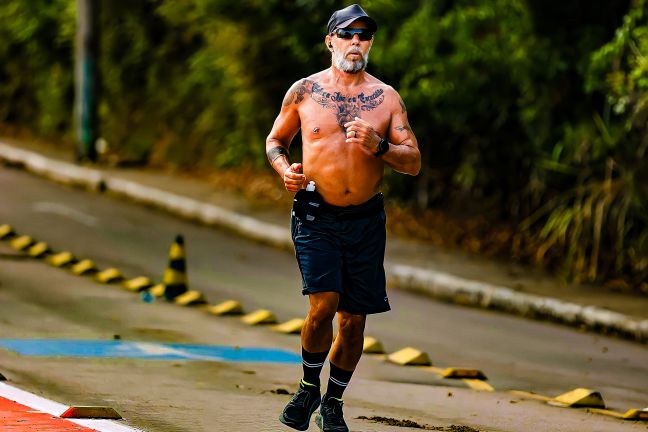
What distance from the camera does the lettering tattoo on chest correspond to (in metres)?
7.89

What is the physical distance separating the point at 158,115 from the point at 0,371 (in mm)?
15678

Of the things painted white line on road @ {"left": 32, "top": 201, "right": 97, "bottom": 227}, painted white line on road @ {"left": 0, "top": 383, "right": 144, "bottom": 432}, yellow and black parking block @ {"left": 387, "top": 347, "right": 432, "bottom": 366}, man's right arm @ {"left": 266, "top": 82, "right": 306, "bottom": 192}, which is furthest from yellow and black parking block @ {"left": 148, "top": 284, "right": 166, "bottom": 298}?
man's right arm @ {"left": 266, "top": 82, "right": 306, "bottom": 192}

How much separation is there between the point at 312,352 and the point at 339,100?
1.27 metres

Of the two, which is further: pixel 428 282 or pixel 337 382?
pixel 428 282

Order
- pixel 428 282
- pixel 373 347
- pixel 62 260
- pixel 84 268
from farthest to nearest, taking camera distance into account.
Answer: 1. pixel 428 282
2. pixel 62 260
3. pixel 84 268
4. pixel 373 347

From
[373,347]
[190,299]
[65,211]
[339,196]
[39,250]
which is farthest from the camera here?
[65,211]

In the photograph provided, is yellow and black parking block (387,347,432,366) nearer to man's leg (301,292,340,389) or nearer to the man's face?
man's leg (301,292,340,389)

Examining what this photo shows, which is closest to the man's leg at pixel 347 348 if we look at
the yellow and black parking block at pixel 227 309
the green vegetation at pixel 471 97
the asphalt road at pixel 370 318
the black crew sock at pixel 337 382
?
the black crew sock at pixel 337 382

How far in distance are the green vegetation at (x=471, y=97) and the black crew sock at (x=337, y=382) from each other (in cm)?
728

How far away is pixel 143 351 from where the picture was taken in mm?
11109

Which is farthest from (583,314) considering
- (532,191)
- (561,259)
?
(532,191)

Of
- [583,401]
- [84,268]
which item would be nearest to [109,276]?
[84,268]

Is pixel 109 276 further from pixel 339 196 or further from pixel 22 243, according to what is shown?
pixel 339 196

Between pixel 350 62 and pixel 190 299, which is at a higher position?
pixel 350 62
